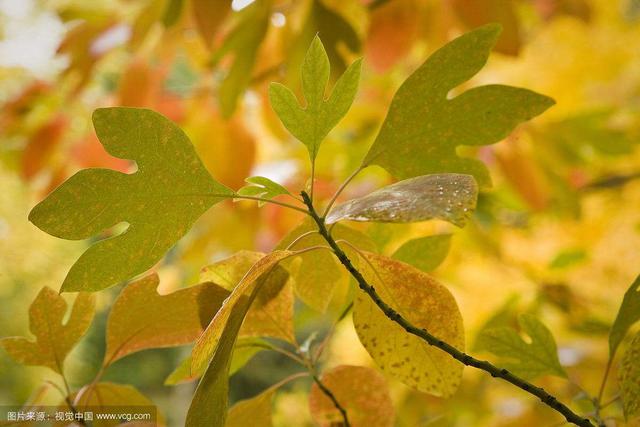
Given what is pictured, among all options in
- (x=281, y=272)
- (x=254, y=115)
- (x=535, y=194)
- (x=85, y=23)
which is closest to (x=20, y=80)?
(x=254, y=115)

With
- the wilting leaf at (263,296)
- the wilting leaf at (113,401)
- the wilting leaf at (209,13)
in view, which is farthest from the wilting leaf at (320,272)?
the wilting leaf at (209,13)

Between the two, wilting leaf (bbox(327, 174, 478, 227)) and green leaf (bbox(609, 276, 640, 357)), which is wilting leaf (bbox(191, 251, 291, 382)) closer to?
wilting leaf (bbox(327, 174, 478, 227))

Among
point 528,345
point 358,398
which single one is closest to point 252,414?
point 358,398

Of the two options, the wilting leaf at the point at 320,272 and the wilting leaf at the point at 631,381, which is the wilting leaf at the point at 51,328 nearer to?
the wilting leaf at the point at 320,272

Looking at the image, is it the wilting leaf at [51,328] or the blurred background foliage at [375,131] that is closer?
the wilting leaf at [51,328]

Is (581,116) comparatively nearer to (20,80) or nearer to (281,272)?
(281,272)

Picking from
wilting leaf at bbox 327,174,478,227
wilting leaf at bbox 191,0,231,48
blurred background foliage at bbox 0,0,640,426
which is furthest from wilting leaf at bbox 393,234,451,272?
wilting leaf at bbox 191,0,231,48
